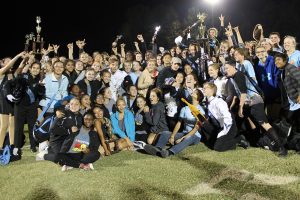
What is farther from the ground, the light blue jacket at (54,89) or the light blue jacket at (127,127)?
the light blue jacket at (54,89)

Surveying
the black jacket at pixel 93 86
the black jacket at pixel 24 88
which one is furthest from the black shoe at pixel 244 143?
the black jacket at pixel 24 88

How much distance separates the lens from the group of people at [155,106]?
701 centimetres

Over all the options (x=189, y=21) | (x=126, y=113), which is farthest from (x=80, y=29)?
(x=126, y=113)

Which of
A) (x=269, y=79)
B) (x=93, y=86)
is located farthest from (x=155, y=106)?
(x=269, y=79)

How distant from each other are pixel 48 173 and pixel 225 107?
364 centimetres

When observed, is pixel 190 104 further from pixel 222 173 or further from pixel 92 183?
pixel 92 183

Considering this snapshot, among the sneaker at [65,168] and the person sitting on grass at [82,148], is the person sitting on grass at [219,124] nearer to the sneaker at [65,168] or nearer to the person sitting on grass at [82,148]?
the person sitting on grass at [82,148]

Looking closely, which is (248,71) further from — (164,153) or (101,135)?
(101,135)

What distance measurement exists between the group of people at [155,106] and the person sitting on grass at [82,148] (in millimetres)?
19

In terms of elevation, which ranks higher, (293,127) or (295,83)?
(295,83)

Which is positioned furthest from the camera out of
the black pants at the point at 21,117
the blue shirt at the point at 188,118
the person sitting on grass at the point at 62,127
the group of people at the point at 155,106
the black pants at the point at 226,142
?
the black pants at the point at 21,117

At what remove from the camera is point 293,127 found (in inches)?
271

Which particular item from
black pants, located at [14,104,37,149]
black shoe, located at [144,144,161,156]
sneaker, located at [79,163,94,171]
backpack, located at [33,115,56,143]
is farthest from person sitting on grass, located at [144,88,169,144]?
black pants, located at [14,104,37,149]

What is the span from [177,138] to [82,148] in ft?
A: 6.80
